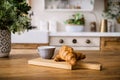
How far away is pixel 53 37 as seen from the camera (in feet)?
11.9

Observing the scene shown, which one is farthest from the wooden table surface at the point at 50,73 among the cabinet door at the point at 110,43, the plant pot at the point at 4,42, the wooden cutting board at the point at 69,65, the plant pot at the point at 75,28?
the plant pot at the point at 75,28

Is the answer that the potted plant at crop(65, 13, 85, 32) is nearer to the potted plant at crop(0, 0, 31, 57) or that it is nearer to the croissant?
the potted plant at crop(0, 0, 31, 57)

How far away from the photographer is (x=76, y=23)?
3904mm

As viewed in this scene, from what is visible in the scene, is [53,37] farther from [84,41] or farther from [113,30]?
[113,30]

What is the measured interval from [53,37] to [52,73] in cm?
245

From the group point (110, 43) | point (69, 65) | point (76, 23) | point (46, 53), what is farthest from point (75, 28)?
point (69, 65)

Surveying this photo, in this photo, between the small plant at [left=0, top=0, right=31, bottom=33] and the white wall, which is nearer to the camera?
the small plant at [left=0, top=0, right=31, bottom=33]

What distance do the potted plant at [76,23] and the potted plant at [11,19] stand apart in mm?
2238

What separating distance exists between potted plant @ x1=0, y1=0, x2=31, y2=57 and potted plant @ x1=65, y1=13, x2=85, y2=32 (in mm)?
2238

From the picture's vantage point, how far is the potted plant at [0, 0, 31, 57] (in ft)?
5.17

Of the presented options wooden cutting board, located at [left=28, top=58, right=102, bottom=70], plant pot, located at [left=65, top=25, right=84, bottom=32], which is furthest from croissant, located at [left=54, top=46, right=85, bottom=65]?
plant pot, located at [left=65, top=25, right=84, bottom=32]

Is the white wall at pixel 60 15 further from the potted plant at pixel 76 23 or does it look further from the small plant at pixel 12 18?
the small plant at pixel 12 18

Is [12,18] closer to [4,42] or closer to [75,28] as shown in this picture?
[4,42]

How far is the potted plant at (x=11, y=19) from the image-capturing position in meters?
1.58
